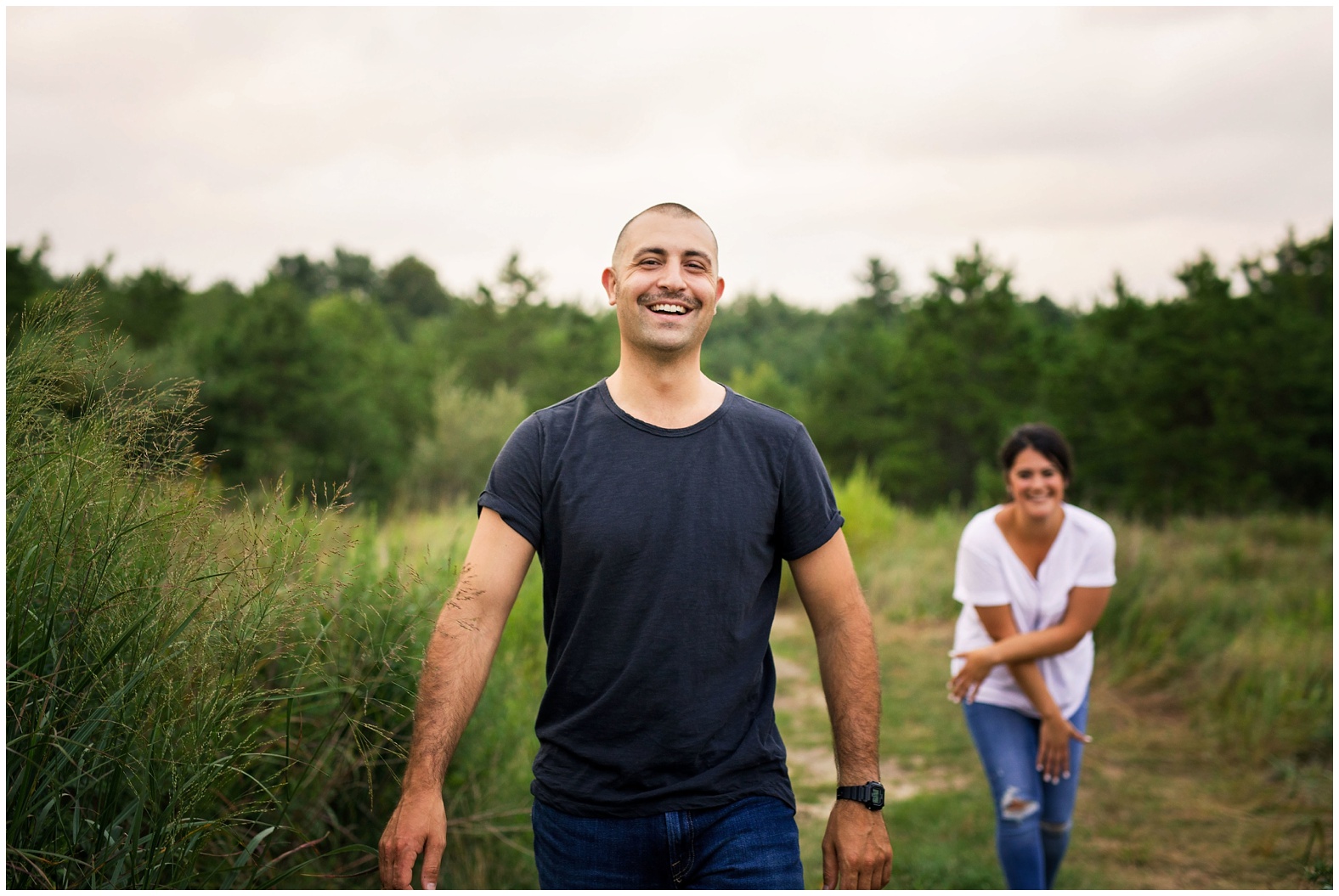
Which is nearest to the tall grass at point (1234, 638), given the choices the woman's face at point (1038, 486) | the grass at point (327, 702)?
the grass at point (327, 702)

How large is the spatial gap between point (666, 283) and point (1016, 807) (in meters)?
2.44

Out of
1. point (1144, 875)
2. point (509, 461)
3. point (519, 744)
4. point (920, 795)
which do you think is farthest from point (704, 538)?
point (920, 795)

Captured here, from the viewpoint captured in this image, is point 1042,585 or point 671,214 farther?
point 1042,585

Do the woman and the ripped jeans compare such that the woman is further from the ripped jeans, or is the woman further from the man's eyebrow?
the man's eyebrow

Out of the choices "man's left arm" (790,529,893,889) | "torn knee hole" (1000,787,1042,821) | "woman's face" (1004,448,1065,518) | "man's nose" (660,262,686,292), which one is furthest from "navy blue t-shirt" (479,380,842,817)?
"woman's face" (1004,448,1065,518)

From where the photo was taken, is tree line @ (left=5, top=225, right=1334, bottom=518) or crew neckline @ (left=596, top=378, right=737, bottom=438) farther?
tree line @ (left=5, top=225, right=1334, bottom=518)

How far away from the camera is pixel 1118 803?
6395 mm

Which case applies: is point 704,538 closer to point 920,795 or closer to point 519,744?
point 519,744

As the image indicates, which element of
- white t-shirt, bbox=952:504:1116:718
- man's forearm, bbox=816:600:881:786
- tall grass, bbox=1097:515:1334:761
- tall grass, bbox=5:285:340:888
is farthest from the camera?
tall grass, bbox=1097:515:1334:761

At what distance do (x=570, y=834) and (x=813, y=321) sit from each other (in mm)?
53268

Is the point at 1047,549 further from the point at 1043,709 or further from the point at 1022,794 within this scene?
the point at 1022,794

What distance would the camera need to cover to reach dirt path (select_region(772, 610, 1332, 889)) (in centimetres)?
533

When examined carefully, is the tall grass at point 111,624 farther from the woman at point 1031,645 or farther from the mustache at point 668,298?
the woman at point 1031,645

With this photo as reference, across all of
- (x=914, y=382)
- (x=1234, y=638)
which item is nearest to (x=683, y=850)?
(x=1234, y=638)
